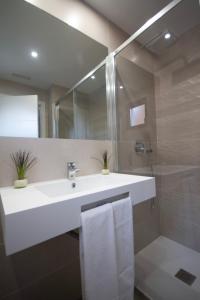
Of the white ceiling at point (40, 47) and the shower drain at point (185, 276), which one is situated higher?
the white ceiling at point (40, 47)

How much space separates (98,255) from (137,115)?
1361 mm

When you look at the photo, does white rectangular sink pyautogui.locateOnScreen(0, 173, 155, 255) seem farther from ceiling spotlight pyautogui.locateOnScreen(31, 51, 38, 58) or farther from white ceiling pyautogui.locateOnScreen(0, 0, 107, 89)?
ceiling spotlight pyautogui.locateOnScreen(31, 51, 38, 58)

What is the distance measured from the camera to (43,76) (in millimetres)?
1179

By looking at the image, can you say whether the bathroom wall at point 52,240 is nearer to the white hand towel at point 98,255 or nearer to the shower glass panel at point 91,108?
the shower glass panel at point 91,108

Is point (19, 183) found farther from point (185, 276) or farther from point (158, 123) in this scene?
point (158, 123)

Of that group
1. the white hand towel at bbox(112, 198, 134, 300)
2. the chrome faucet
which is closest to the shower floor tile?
the white hand towel at bbox(112, 198, 134, 300)

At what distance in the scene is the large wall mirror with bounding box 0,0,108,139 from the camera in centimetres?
104

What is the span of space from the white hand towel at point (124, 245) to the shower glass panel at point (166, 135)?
577 mm

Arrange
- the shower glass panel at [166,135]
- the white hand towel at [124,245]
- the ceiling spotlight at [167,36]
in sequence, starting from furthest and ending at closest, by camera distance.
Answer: the ceiling spotlight at [167,36] → the shower glass panel at [166,135] → the white hand towel at [124,245]

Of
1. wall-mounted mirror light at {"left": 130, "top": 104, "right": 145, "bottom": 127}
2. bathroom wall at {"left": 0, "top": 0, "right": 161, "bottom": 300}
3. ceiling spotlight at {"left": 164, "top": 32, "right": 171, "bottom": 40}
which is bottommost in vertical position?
Result: bathroom wall at {"left": 0, "top": 0, "right": 161, "bottom": 300}

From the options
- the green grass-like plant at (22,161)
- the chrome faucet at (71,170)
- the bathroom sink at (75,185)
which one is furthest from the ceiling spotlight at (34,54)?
the bathroom sink at (75,185)

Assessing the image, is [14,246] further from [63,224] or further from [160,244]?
[160,244]

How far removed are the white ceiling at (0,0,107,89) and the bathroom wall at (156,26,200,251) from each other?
0.96 metres

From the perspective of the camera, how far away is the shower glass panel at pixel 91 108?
1.40 metres
